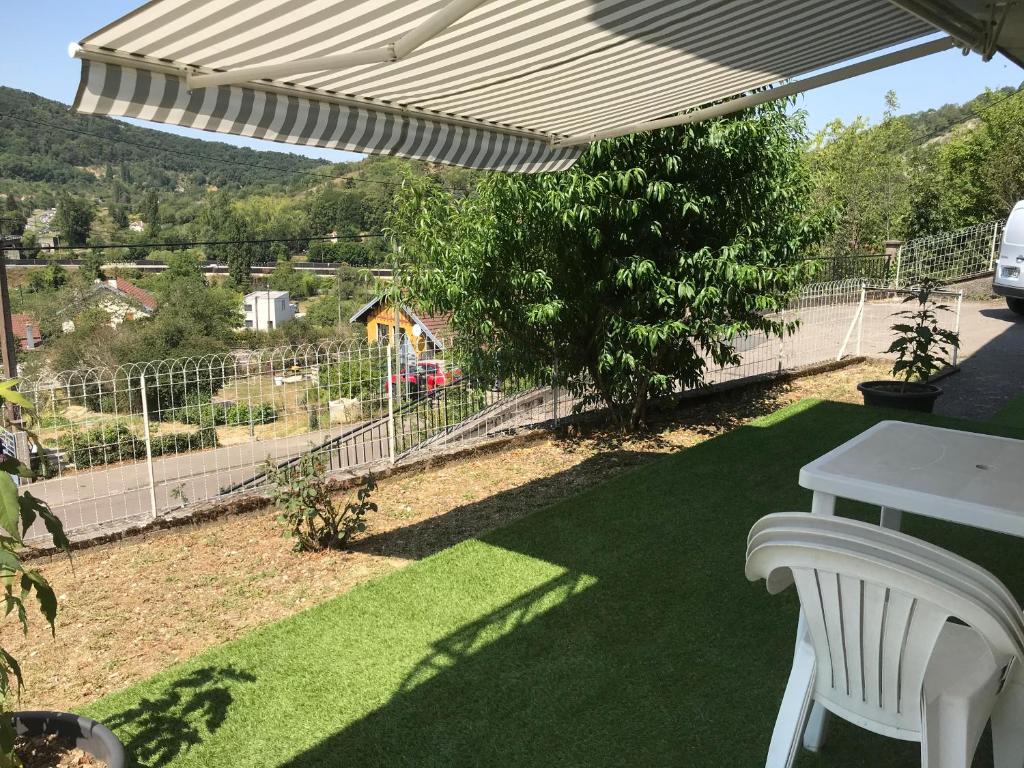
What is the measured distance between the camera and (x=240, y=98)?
335cm

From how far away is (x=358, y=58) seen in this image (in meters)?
2.70

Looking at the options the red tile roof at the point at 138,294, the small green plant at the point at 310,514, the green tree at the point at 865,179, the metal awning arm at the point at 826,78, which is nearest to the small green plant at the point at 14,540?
the small green plant at the point at 310,514

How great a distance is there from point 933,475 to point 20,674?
3352 mm

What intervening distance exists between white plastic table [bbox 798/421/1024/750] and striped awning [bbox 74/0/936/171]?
207 centimetres

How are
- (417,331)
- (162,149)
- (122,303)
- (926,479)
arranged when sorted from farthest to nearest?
1. (162,149)
2. (122,303)
3. (417,331)
4. (926,479)

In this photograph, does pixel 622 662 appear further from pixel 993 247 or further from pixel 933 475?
pixel 993 247

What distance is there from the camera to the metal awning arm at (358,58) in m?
2.39

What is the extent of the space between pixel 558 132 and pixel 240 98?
2.63m

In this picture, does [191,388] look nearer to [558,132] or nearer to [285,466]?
[285,466]

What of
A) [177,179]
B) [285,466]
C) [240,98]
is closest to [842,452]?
[240,98]

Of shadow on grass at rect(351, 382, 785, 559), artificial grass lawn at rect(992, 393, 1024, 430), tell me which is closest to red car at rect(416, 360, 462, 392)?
shadow on grass at rect(351, 382, 785, 559)

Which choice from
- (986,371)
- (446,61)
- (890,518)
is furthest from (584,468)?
(986,371)

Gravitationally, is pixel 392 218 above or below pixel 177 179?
below

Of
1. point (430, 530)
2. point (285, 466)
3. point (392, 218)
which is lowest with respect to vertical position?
point (430, 530)
